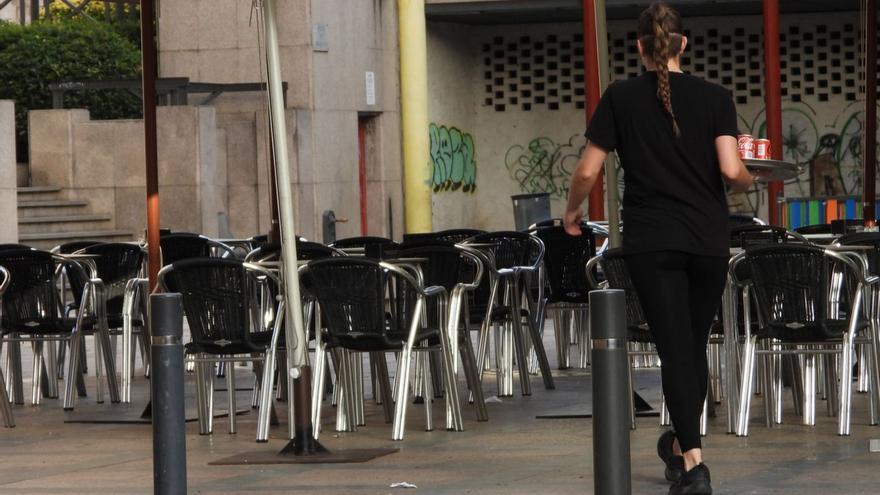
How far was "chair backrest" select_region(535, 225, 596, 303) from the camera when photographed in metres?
13.0

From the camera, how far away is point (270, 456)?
350 inches

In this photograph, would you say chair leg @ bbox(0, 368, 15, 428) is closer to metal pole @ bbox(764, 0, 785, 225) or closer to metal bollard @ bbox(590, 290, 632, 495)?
metal bollard @ bbox(590, 290, 632, 495)

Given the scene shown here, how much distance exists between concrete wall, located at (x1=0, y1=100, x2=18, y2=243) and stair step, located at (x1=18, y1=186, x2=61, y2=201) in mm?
1734

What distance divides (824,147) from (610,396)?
29.0 metres

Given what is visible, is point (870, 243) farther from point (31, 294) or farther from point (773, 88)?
point (773, 88)

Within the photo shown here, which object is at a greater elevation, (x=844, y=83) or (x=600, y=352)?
(x=844, y=83)

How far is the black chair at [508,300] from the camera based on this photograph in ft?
38.1

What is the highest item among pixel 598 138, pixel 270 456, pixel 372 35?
pixel 372 35

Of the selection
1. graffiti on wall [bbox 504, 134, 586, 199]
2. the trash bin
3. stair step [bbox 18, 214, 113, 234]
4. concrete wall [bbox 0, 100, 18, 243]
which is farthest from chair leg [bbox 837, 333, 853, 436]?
graffiti on wall [bbox 504, 134, 586, 199]

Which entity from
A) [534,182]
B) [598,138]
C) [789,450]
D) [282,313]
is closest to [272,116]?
[282,313]

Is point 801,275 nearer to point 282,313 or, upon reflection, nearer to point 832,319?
point 832,319

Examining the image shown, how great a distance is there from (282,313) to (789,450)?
2884mm

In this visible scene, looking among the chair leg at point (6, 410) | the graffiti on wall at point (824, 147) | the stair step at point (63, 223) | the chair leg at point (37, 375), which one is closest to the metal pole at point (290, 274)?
the chair leg at point (6, 410)

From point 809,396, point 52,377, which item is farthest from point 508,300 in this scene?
point 52,377
